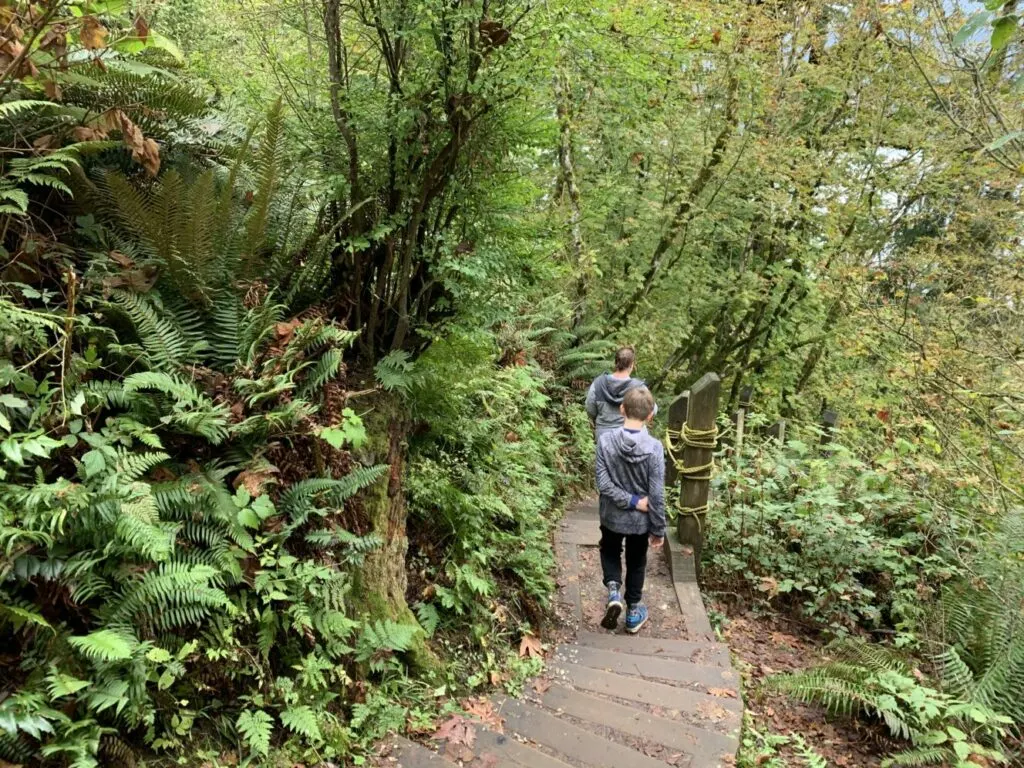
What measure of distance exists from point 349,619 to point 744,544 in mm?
4636

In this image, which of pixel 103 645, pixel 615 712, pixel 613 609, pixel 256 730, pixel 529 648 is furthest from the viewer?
pixel 613 609

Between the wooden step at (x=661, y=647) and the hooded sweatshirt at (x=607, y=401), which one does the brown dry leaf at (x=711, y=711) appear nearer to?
the wooden step at (x=661, y=647)

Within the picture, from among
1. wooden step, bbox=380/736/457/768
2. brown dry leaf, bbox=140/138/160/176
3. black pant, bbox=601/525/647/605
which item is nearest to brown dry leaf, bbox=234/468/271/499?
wooden step, bbox=380/736/457/768

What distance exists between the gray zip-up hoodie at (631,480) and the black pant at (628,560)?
6.5 inches

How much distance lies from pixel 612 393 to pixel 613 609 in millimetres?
2304

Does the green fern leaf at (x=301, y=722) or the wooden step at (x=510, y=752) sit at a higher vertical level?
the green fern leaf at (x=301, y=722)

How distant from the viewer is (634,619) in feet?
17.3

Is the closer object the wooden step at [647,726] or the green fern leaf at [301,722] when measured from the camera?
the green fern leaf at [301,722]

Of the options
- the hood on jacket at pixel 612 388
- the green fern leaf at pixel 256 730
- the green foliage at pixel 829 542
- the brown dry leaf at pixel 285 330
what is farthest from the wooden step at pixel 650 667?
the brown dry leaf at pixel 285 330

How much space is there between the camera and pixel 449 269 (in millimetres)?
4066

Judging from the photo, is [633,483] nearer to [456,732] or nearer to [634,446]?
[634,446]

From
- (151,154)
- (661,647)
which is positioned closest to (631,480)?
(661,647)

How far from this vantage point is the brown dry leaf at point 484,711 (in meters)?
3.61

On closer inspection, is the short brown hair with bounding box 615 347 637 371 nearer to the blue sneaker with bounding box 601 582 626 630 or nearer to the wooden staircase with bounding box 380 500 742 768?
the blue sneaker with bounding box 601 582 626 630
